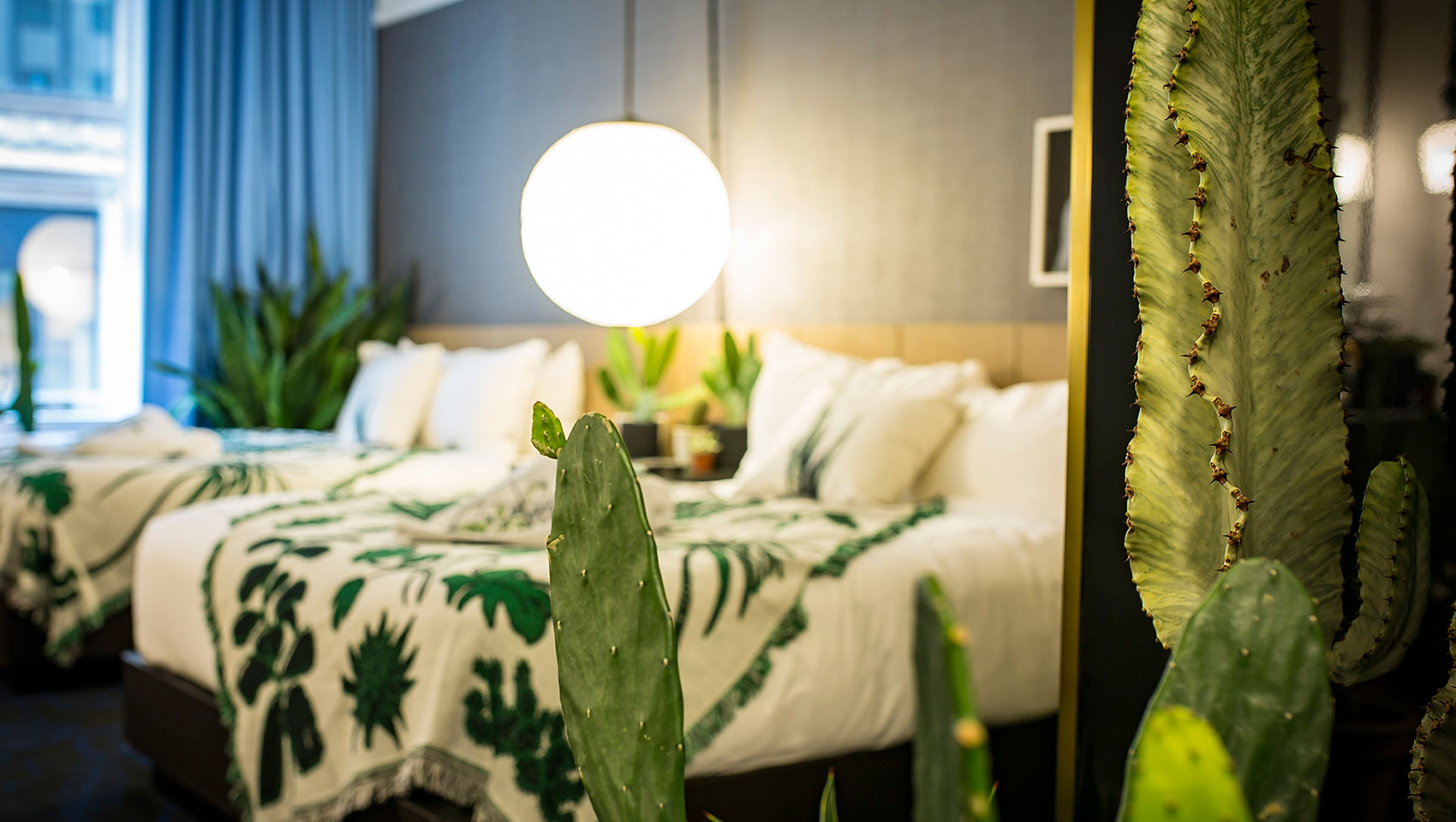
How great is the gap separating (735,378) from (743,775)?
1925mm

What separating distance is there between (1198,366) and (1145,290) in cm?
6

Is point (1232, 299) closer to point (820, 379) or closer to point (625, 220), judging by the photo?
point (820, 379)

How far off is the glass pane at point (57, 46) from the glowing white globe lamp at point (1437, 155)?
5.65m

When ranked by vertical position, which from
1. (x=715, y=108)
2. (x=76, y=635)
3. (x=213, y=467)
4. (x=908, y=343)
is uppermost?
(x=715, y=108)

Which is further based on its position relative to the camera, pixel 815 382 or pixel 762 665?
pixel 815 382

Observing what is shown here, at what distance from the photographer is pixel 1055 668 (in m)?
2.07

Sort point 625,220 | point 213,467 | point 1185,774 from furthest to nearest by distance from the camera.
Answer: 1. point 213,467
2. point 625,220
3. point 1185,774

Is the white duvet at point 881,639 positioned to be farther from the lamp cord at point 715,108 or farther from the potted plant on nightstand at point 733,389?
the lamp cord at point 715,108

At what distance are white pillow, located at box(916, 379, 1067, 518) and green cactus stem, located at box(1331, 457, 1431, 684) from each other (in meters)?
1.58

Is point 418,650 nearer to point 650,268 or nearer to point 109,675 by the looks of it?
point 650,268

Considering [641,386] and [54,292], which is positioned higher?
[54,292]

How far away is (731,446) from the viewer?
3.46 meters

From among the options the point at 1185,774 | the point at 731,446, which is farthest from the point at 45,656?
the point at 1185,774

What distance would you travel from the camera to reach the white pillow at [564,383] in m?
4.32
